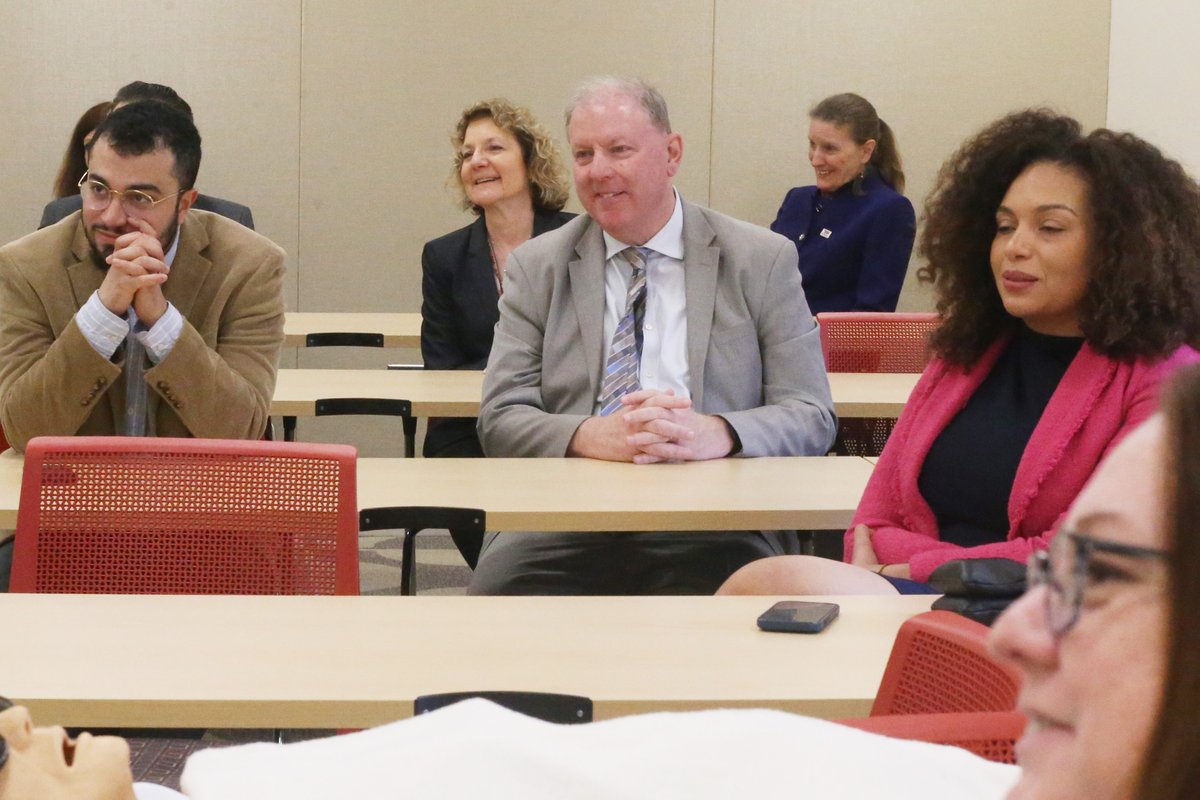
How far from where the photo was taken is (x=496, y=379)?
3.20 metres

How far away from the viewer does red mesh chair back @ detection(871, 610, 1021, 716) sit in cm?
138

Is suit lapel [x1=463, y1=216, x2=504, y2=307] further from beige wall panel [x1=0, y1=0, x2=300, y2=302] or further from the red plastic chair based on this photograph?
the red plastic chair

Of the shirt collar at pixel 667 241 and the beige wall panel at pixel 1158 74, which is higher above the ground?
the beige wall panel at pixel 1158 74

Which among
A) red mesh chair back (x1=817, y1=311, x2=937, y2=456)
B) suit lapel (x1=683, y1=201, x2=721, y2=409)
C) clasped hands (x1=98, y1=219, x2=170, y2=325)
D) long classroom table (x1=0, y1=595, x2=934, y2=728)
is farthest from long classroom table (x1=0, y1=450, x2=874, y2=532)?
red mesh chair back (x1=817, y1=311, x2=937, y2=456)

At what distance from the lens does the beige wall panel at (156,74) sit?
6.79m

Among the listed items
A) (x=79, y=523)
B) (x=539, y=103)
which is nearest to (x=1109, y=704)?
(x=79, y=523)

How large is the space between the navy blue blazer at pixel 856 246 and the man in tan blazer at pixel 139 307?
345 cm

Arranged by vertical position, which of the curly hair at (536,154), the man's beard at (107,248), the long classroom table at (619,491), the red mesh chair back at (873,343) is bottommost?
the long classroom table at (619,491)

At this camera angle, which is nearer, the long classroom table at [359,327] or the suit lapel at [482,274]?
the suit lapel at [482,274]

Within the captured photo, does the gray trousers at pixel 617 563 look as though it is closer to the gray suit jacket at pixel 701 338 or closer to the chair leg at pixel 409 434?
the gray suit jacket at pixel 701 338

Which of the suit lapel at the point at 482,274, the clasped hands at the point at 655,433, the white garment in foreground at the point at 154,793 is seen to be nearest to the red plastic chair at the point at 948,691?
the white garment in foreground at the point at 154,793

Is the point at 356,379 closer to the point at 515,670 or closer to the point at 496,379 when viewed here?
the point at 496,379

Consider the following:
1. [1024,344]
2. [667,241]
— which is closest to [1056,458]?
[1024,344]

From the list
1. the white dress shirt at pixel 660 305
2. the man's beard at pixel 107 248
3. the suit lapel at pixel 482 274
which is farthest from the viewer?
the suit lapel at pixel 482 274
